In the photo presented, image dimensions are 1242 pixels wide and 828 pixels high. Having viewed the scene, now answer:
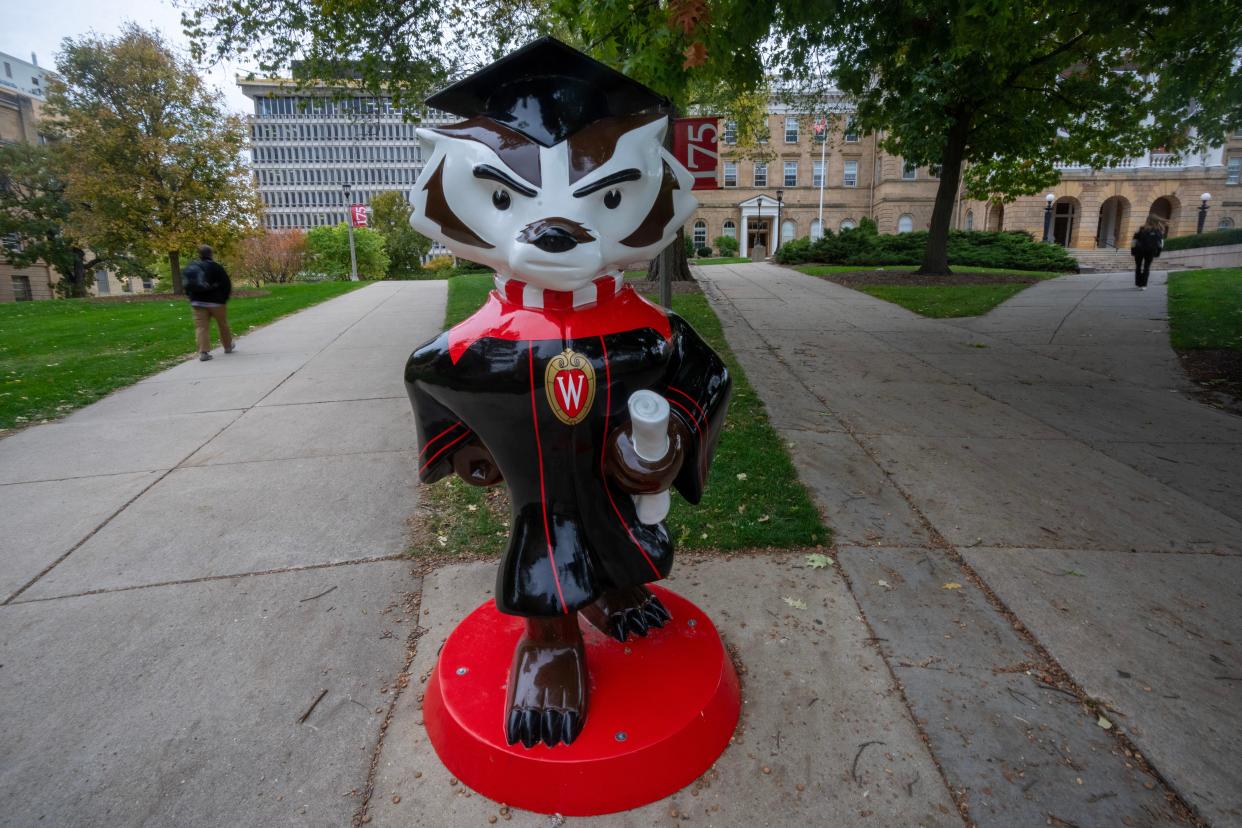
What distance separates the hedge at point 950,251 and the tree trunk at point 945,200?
15.6 feet

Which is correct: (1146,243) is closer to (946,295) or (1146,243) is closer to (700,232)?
(946,295)

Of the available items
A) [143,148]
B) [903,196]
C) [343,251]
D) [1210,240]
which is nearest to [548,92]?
[143,148]

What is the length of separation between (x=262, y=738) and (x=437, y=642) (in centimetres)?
68

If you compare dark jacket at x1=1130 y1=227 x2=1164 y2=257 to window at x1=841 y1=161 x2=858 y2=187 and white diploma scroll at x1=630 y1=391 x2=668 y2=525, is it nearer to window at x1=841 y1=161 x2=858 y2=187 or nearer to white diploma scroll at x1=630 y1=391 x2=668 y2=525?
white diploma scroll at x1=630 y1=391 x2=668 y2=525

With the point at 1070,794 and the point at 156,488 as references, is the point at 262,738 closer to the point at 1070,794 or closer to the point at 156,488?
the point at 1070,794

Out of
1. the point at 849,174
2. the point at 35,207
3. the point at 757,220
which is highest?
the point at 849,174

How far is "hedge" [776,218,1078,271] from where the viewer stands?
70.0 feet

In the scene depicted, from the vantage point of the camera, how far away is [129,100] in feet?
58.6

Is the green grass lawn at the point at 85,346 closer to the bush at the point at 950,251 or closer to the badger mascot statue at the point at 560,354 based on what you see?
the badger mascot statue at the point at 560,354

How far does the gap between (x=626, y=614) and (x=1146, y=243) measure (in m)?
16.4

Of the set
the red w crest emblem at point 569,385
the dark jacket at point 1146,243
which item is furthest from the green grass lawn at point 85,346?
the dark jacket at point 1146,243

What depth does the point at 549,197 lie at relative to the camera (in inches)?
67.7

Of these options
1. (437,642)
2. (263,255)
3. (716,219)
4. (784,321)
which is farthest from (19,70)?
(437,642)

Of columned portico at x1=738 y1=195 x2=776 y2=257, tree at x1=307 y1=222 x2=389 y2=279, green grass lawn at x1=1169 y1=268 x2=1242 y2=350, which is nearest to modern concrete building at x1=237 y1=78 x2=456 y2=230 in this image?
columned portico at x1=738 y1=195 x2=776 y2=257
